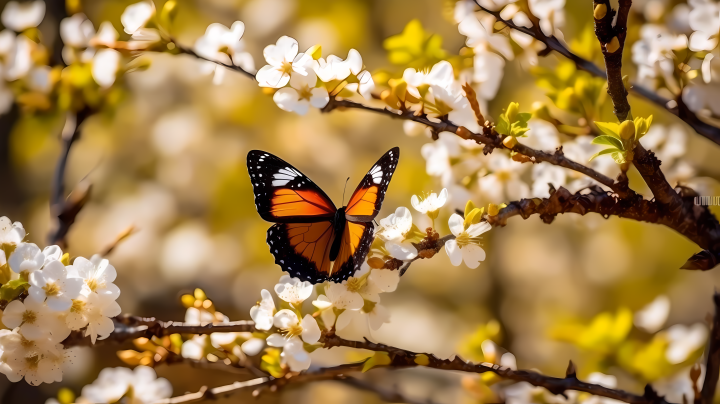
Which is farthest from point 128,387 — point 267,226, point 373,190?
point 267,226

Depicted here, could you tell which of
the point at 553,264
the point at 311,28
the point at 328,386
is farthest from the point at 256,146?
the point at 553,264

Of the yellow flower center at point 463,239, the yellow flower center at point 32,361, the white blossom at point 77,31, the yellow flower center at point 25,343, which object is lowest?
the yellow flower center at point 32,361

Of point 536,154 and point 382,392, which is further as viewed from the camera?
point 382,392

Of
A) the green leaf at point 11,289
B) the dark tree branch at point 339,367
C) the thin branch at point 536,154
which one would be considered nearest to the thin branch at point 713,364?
the dark tree branch at point 339,367

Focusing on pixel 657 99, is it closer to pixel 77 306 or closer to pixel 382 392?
pixel 382 392

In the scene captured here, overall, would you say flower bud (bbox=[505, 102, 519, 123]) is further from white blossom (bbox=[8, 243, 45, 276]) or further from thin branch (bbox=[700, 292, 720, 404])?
white blossom (bbox=[8, 243, 45, 276])

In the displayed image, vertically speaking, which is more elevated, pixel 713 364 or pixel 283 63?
pixel 713 364

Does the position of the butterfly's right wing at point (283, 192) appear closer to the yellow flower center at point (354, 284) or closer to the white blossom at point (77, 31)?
the yellow flower center at point (354, 284)
